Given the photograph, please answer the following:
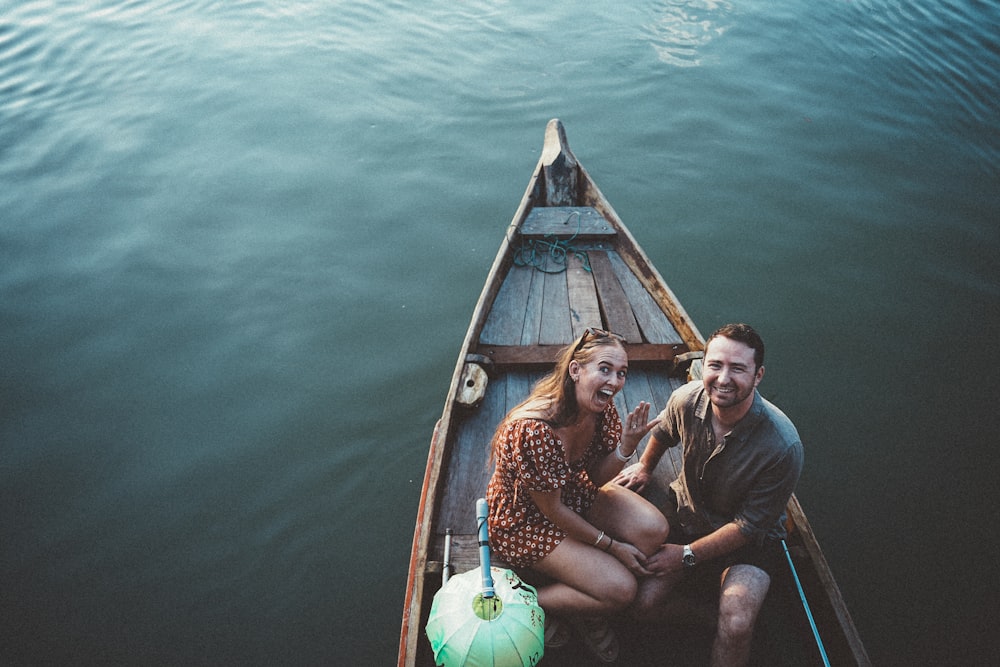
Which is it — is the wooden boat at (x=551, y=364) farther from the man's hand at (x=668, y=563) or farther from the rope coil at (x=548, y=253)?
the man's hand at (x=668, y=563)

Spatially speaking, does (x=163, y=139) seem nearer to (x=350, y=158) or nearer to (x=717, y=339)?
(x=350, y=158)

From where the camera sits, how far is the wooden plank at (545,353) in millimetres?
4680

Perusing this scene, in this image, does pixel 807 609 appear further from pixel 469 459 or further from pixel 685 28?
pixel 685 28

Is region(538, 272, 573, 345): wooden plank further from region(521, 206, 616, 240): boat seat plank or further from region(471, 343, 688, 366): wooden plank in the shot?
Answer: region(521, 206, 616, 240): boat seat plank

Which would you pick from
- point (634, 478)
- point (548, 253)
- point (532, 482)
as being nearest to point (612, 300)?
point (548, 253)

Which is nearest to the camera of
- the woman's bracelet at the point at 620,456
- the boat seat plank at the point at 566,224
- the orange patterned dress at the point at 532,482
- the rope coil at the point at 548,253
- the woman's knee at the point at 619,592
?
the orange patterned dress at the point at 532,482

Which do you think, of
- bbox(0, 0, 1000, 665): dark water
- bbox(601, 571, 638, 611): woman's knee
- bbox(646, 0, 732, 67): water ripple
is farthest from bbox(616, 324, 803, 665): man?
bbox(646, 0, 732, 67): water ripple

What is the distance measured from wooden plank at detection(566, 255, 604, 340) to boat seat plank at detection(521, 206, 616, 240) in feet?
1.10

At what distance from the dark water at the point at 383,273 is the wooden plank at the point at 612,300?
173 cm

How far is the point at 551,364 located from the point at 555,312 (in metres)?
0.70

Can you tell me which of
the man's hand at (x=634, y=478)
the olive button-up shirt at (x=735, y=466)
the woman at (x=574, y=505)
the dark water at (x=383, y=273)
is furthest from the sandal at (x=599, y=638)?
the dark water at (x=383, y=273)

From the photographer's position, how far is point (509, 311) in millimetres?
5305

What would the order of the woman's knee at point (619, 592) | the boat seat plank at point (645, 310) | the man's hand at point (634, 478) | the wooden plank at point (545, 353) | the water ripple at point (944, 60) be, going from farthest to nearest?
1. the water ripple at point (944, 60)
2. the boat seat plank at point (645, 310)
3. the wooden plank at point (545, 353)
4. the man's hand at point (634, 478)
5. the woman's knee at point (619, 592)

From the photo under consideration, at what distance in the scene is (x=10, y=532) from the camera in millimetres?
4934
